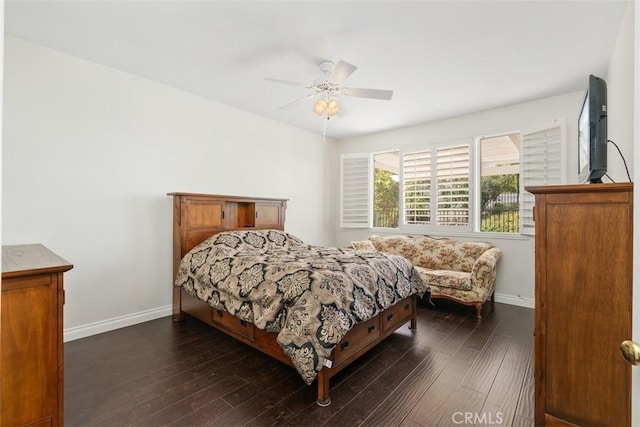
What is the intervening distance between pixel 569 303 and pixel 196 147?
3818 millimetres

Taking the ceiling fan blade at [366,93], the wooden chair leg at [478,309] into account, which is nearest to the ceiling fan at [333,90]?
the ceiling fan blade at [366,93]

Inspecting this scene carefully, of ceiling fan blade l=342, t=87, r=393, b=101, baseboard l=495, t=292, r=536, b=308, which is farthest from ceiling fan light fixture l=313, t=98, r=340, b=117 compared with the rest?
baseboard l=495, t=292, r=536, b=308

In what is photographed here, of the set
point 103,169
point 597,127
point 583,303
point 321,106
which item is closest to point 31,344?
point 103,169

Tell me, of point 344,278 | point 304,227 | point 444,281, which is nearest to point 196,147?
point 304,227

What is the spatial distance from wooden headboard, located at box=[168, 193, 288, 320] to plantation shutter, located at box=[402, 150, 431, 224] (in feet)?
7.08

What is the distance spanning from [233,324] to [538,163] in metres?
3.93

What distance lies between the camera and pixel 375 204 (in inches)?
224

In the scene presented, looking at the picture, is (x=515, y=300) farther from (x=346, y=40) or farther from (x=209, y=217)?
(x=209, y=217)

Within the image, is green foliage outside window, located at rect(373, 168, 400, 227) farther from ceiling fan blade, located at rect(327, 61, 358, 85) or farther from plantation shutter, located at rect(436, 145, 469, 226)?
ceiling fan blade, located at rect(327, 61, 358, 85)

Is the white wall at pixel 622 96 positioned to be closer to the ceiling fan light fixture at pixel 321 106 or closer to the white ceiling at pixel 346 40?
the white ceiling at pixel 346 40

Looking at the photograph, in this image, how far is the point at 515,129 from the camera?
4.14 meters

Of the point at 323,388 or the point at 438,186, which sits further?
the point at 438,186

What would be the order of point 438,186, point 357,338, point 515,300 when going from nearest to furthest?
point 357,338 < point 515,300 < point 438,186

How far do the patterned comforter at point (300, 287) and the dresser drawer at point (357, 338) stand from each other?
0.15 metres
